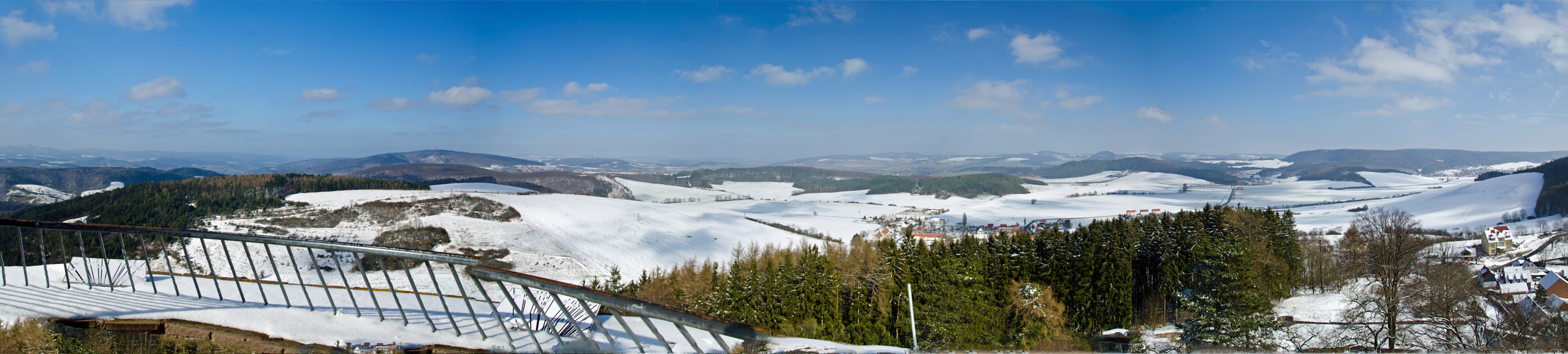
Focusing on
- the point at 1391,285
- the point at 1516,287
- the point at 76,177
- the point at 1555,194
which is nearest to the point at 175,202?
the point at 76,177

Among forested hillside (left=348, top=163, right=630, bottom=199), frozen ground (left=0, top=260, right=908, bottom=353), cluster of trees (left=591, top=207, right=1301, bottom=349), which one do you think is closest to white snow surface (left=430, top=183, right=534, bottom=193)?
forested hillside (left=348, top=163, right=630, bottom=199)

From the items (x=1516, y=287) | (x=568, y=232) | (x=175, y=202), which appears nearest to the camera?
(x=1516, y=287)

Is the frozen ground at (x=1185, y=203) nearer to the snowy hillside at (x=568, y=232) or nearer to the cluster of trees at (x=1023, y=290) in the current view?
the snowy hillside at (x=568, y=232)

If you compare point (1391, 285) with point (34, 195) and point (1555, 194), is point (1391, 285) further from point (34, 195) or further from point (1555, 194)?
point (34, 195)

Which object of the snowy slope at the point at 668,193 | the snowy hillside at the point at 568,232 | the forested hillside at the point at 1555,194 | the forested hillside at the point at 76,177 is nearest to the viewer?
the snowy hillside at the point at 568,232

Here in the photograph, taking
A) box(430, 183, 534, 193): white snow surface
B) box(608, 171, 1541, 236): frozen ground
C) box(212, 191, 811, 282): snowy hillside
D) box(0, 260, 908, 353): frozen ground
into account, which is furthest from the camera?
box(430, 183, 534, 193): white snow surface

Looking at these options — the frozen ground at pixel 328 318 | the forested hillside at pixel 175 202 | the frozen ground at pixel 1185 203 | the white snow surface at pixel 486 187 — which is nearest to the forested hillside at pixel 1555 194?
the frozen ground at pixel 1185 203

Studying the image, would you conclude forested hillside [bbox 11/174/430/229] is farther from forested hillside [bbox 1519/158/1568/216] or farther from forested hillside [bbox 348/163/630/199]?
forested hillside [bbox 1519/158/1568/216]
